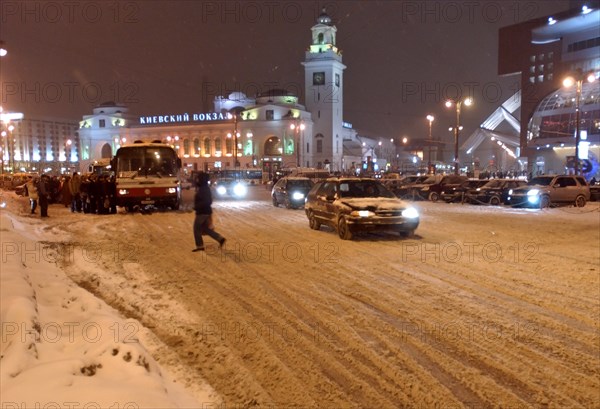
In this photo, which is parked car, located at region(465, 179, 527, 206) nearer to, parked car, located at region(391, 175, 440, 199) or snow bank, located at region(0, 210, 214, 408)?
parked car, located at region(391, 175, 440, 199)

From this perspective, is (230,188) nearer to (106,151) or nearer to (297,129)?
(297,129)

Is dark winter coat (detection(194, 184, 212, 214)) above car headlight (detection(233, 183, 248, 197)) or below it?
above

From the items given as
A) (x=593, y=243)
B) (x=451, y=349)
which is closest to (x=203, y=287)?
(x=451, y=349)

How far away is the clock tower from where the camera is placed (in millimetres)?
109625

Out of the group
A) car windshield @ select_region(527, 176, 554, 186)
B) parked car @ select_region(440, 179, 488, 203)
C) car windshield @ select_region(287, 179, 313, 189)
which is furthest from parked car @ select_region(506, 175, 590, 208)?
car windshield @ select_region(287, 179, 313, 189)

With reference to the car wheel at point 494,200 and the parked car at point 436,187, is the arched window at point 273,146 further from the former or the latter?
the car wheel at point 494,200

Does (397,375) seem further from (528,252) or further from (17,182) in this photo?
(17,182)

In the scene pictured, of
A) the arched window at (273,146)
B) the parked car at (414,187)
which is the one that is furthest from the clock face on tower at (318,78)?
the parked car at (414,187)

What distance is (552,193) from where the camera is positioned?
2539 centimetres

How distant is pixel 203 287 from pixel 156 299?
948 mm

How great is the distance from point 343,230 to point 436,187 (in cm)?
1979

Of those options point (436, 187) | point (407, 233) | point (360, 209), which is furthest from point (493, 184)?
point (360, 209)

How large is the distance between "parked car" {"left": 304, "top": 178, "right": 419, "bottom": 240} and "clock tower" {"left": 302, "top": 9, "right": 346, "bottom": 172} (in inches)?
3616

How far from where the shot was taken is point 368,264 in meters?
10.5
